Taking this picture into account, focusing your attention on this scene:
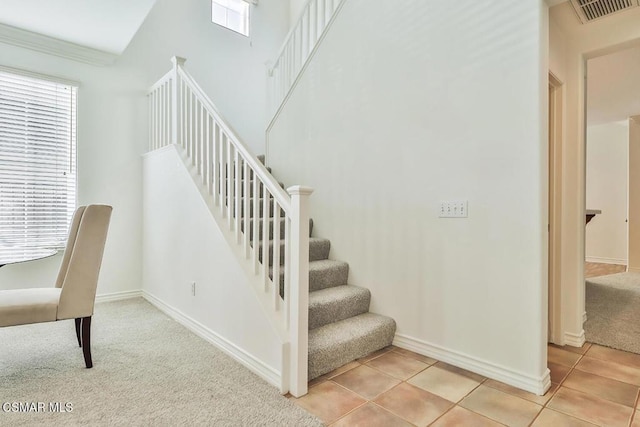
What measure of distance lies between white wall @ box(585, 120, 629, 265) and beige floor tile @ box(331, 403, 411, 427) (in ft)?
22.8

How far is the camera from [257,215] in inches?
90.0

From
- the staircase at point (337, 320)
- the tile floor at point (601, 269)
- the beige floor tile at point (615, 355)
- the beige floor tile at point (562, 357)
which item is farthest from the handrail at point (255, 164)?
the tile floor at point (601, 269)

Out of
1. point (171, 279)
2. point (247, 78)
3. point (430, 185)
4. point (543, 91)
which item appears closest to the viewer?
point (543, 91)

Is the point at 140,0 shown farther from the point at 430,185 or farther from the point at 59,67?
the point at 430,185

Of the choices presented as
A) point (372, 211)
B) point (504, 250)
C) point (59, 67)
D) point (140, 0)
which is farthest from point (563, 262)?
point (59, 67)

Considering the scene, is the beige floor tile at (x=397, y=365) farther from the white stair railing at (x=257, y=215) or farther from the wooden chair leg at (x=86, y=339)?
the wooden chair leg at (x=86, y=339)

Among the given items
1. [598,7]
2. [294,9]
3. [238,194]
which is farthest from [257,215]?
[294,9]

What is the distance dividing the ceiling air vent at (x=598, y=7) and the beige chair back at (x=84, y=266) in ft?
11.1

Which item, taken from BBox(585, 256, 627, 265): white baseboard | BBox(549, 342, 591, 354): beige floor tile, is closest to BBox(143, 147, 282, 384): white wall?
BBox(549, 342, 591, 354): beige floor tile

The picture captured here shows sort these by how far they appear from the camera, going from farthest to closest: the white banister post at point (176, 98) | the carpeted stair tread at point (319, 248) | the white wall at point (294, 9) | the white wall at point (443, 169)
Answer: the white wall at point (294, 9), the white banister post at point (176, 98), the carpeted stair tread at point (319, 248), the white wall at point (443, 169)

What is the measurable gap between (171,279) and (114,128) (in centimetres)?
179

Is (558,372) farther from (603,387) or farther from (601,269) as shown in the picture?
(601,269)

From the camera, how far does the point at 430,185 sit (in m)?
2.47

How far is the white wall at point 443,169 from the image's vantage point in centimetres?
205
